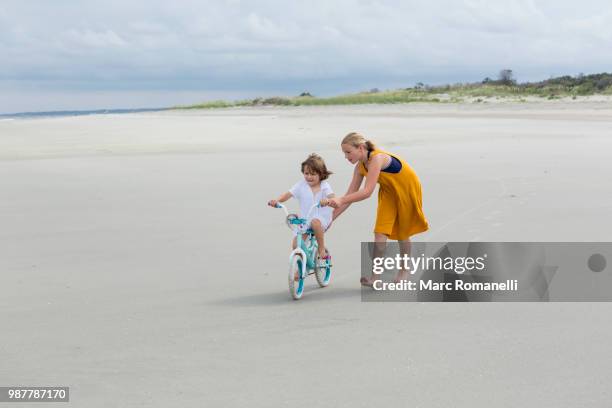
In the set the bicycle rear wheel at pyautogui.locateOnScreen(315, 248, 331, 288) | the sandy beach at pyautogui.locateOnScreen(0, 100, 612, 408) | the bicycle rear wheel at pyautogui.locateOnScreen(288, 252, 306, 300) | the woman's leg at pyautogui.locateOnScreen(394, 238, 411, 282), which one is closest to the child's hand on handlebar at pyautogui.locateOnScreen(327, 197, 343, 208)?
the bicycle rear wheel at pyautogui.locateOnScreen(288, 252, 306, 300)

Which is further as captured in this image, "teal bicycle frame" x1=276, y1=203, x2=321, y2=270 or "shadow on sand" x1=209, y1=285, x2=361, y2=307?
"teal bicycle frame" x1=276, y1=203, x2=321, y2=270

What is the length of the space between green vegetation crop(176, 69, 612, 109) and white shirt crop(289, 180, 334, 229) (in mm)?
41010

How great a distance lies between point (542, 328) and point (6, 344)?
3.28 metres

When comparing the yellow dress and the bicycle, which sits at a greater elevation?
the yellow dress

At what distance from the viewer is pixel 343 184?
12781 mm

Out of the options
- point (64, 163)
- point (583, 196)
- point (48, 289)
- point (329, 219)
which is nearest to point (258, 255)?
point (329, 219)

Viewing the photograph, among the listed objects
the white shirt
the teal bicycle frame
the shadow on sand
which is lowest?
the shadow on sand

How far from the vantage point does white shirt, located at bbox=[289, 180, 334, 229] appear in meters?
6.36

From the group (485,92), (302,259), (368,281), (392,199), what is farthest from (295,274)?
(485,92)

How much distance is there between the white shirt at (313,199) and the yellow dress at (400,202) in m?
0.36

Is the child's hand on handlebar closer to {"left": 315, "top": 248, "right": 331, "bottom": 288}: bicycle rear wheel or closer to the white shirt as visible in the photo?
the white shirt

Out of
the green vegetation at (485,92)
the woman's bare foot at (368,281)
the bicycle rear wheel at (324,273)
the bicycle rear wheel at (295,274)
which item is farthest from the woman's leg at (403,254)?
the green vegetation at (485,92)

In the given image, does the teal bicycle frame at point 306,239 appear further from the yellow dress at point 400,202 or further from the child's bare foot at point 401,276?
the child's bare foot at point 401,276

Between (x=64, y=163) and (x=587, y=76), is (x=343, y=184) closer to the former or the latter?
(x=64, y=163)
